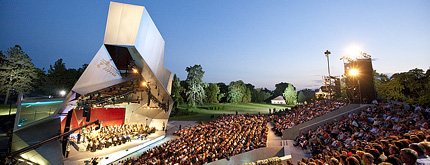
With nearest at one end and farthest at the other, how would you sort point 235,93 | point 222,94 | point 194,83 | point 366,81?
point 366,81 → point 194,83 → point 222,94 → point 235,93

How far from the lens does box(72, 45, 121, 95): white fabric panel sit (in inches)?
396

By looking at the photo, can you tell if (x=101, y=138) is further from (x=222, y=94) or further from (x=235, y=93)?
(x=235, y=93)

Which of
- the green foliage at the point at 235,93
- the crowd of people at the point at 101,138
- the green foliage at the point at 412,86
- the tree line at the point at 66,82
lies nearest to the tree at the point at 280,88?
the green foliage at the point at 235,93

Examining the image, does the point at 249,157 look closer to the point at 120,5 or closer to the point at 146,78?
the point at 146,78

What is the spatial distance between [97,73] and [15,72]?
19.8 m

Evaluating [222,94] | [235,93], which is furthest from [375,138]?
[235,93]

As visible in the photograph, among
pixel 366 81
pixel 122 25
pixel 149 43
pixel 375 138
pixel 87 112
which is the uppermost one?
pixel 122 25

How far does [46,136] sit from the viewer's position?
9.37 metres

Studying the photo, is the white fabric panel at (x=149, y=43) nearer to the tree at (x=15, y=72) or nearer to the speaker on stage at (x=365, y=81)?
the speaker on stage at (x=365, y=81)

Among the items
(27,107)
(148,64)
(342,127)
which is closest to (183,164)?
(148,64)

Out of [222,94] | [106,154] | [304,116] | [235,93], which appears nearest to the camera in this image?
[106,154]

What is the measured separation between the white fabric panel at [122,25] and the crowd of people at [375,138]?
33.4ft

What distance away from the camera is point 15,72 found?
21016 millimetres

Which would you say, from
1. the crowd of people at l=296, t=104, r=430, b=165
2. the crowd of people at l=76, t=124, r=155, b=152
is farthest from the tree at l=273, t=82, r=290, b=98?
the crowd of people at l=76, t=124, r=155, b=152
